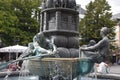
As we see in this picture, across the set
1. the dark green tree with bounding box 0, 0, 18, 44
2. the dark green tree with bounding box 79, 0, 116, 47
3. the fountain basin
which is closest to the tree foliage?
the dark green tree with bounding box 0, 0, 18, 44

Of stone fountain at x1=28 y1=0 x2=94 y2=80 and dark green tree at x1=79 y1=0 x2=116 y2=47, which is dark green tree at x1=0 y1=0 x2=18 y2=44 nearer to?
dark green tree at x1=79 y1=0 x2=116 y2=47

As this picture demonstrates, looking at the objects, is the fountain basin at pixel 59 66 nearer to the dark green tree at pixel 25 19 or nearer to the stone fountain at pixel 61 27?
the stone fountain at pixel 61 27

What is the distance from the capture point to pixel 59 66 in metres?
8.49

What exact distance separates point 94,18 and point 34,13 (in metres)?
11.5

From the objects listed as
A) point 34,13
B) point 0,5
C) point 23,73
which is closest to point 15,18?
point 0,5

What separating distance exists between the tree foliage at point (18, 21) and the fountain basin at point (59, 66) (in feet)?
82.2

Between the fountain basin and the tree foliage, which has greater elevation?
the tree foliage

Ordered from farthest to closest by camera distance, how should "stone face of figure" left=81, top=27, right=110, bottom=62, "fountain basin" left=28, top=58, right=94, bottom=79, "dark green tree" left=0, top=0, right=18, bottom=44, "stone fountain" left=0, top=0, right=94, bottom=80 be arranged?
1. "dark green tree" left=0, top=0, right=18, bottom=44
2. "stone face of figure" left=81, top=27, right=110, bottom=62
3. "stone fountain" left=0, top=0, right=94, bottom=80
4. "fountain basin" left=28, top=58, right=94, bottom=79

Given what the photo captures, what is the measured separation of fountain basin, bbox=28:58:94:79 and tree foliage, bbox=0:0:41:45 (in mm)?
25055

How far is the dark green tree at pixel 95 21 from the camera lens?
4584cm

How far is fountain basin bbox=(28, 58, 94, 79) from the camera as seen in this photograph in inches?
332

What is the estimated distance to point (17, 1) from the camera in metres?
37.4

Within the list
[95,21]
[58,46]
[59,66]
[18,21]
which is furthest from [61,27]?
[95,21]

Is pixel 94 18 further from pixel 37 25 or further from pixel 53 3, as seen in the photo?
pixel 53 3
